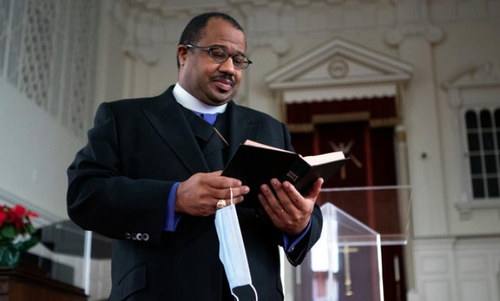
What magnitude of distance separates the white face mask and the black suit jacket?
0.46 ft

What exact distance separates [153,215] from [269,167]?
13.8 inches

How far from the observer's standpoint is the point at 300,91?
33.1ft

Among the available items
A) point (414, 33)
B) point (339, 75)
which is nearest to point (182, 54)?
point (339, 75)

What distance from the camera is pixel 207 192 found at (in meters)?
1.89

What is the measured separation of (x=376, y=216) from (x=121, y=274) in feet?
8.80

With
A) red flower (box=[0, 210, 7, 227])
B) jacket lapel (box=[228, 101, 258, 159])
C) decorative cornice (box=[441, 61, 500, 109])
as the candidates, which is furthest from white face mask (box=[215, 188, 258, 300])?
decorative cornice (box=[441, 61, 500, 109])

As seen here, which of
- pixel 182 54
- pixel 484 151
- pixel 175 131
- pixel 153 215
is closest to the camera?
pixel 153 215

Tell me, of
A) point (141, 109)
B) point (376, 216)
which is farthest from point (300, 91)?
point (141, 109)

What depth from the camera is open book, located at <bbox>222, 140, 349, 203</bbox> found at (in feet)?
6.17

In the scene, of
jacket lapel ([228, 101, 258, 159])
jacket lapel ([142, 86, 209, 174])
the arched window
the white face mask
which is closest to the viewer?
A: the white face mask

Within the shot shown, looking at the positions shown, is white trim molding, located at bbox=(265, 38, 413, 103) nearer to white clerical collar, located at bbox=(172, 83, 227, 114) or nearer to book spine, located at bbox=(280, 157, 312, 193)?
white clerical collar, located at bbox=(172, 83, 227, 114)

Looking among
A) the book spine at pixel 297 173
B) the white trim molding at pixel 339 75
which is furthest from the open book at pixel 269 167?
the white trim molding at pixel 339 75

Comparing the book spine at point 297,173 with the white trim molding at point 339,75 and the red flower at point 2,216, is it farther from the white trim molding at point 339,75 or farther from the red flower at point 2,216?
the white trim molding at point 339,75

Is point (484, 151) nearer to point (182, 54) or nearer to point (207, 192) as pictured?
point (182, 54)
